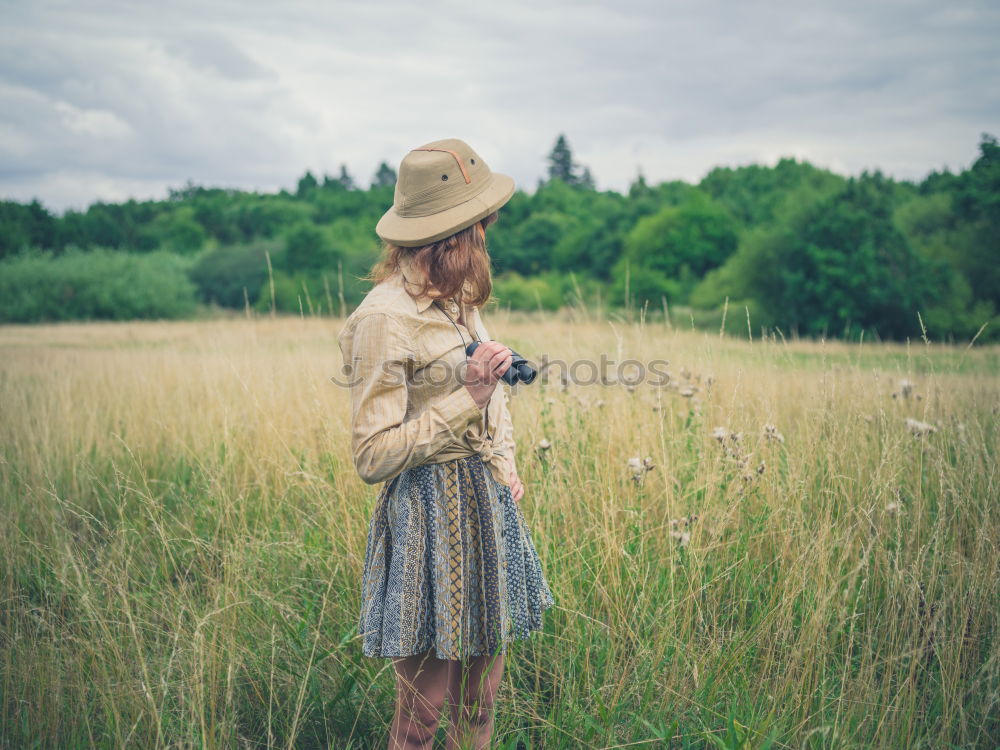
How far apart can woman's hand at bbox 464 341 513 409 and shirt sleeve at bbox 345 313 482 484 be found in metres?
0.11

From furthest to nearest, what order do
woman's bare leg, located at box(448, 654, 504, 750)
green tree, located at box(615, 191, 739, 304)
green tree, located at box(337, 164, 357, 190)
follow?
green tree, located at box(337, 164, 357, 190) < green tree, located at box(615, 191, 739, 304) < woman's bare leg, located at box(448, 654, 504, 750)

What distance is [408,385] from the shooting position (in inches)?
64.6

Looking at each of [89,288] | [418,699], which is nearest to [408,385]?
[418,699]

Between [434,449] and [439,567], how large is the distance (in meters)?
0.34

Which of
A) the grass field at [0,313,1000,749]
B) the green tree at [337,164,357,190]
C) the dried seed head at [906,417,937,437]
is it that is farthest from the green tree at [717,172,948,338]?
the green tree at [337,164,357,190]

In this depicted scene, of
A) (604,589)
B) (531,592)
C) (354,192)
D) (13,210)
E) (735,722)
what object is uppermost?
(354,192)

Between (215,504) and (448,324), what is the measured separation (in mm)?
2647

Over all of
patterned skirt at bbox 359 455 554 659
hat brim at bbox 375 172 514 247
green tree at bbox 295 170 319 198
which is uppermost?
green tree at bbox 295 170 319 198

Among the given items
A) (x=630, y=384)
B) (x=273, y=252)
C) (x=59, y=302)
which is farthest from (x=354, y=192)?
(x=630, y=384)

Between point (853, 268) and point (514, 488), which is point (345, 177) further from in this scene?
point (514, 488)

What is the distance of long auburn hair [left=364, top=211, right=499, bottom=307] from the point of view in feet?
5.37

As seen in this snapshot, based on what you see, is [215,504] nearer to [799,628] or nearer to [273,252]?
[799,628]

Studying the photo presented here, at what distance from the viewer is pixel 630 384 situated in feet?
13.7

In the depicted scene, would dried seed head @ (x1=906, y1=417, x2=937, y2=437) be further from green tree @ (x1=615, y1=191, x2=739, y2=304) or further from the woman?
green tree @ (x1=615, y1=191, x2=739, y2=304)
